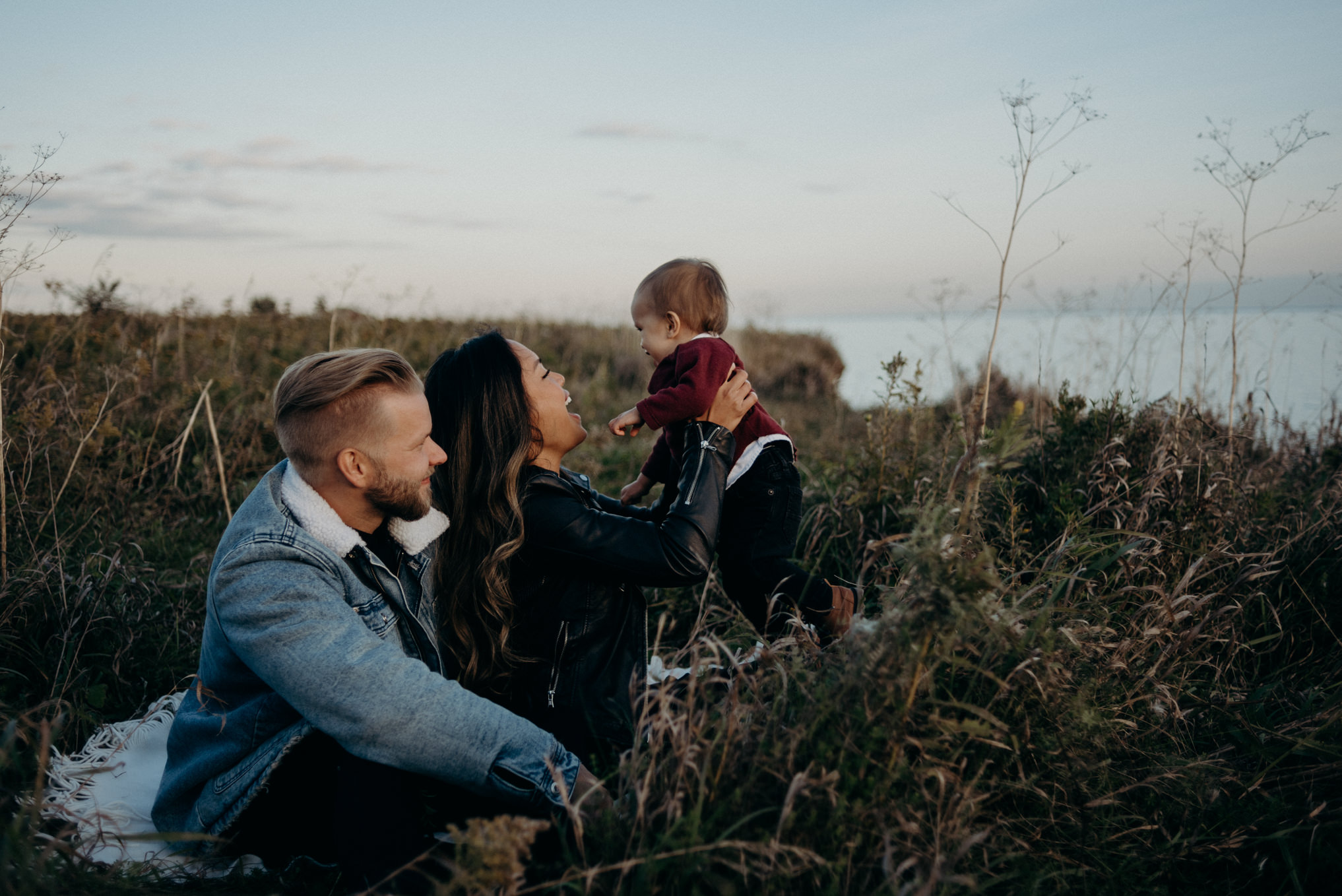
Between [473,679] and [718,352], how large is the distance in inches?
57.1

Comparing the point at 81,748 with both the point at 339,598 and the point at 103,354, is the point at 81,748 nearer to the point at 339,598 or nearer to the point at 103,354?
the point at 339,598

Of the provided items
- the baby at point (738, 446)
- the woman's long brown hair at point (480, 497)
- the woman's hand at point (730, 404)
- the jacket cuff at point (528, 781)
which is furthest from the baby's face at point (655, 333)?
the jacket cuff at point (528, 781)

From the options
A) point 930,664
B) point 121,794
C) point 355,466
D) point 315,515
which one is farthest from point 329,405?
point 930,664

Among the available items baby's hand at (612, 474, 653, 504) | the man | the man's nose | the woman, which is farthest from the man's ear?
baby's hand at (612, 474, 653, 504)

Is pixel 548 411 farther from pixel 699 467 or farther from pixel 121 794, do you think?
pixel 121 794

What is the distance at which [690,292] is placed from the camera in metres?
3.22

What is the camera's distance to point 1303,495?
12.4ft

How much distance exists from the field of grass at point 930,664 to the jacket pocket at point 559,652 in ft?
1.38

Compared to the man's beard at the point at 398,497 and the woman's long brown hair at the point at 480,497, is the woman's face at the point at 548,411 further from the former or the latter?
the man's beard at the point at 398,497

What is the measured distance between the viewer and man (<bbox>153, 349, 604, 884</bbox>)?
1.88 meters

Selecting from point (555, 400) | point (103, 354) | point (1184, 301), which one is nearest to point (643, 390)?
point (103, 354)

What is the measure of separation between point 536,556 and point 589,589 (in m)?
0.19

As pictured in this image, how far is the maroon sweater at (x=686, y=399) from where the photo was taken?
2.87m

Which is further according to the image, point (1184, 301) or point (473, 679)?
point (1184, 301)
